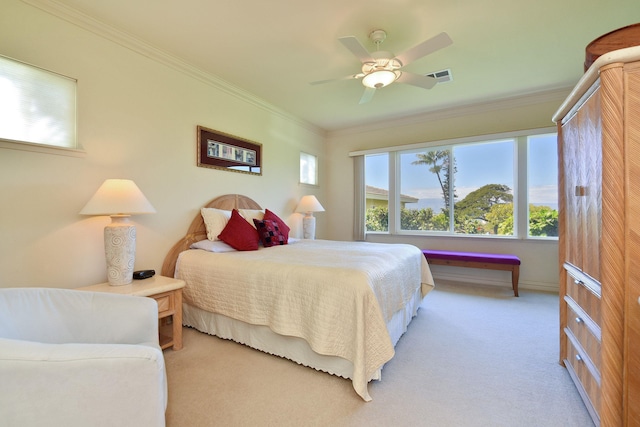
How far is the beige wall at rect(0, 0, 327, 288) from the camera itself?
188cm

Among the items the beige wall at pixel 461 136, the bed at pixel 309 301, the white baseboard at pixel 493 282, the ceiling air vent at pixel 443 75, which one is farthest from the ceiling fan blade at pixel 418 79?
the white baseboard at pixel 493 282

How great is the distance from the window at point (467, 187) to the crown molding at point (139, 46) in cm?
261

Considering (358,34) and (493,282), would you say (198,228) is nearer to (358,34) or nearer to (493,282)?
(358,34)

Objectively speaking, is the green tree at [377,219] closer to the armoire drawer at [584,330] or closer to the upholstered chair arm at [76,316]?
the armoire drawer at [584,330]

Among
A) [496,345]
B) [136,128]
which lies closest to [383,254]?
[496,345]

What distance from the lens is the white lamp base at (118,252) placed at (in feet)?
6.69

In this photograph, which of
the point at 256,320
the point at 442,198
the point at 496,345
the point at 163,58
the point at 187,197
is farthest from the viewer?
the point at 442,198

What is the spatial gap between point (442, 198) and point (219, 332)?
3.95 metres

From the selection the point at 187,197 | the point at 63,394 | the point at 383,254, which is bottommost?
the point at 63,394

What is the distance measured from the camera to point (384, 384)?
1771 millimetres

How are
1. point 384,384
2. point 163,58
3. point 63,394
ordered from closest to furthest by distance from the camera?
1. point 63,394
2. point 384,384
3. point 163,58

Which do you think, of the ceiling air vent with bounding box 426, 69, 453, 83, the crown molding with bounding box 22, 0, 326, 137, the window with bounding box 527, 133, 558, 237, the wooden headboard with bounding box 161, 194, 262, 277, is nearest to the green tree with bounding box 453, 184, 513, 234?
the window with bounding box 527, 133, 558, 237

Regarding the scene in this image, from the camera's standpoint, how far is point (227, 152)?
3426mm

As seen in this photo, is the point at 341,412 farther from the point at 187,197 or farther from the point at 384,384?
the point at 187,197
